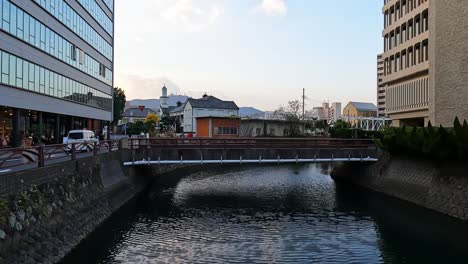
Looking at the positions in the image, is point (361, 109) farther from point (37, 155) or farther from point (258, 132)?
point (37, 155)

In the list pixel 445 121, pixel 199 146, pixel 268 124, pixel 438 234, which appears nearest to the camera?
pixel 438 234

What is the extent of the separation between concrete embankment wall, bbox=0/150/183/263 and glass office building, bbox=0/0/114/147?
16.1 metres

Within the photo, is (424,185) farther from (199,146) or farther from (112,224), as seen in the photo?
Answer: (112,224)

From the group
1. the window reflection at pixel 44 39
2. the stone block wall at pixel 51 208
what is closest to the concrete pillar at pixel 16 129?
the window reflection at pixel 44 39

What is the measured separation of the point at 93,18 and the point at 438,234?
56855 millimetres

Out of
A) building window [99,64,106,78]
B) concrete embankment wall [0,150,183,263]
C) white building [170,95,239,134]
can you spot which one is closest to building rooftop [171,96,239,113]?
white building [170,95,239,134]

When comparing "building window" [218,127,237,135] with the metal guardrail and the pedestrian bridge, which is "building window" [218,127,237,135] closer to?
the pedestrian bridge

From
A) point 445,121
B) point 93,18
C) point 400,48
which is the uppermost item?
point 93,18

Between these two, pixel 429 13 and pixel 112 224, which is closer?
pixel 112 224

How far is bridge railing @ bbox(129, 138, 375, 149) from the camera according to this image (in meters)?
38.0

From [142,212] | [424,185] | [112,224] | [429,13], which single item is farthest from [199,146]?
[429,13]

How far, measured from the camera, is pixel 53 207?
20312 millimetres

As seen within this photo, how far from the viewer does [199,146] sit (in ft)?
125

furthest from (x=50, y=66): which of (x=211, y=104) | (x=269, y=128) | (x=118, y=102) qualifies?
(x=118, y=102)
